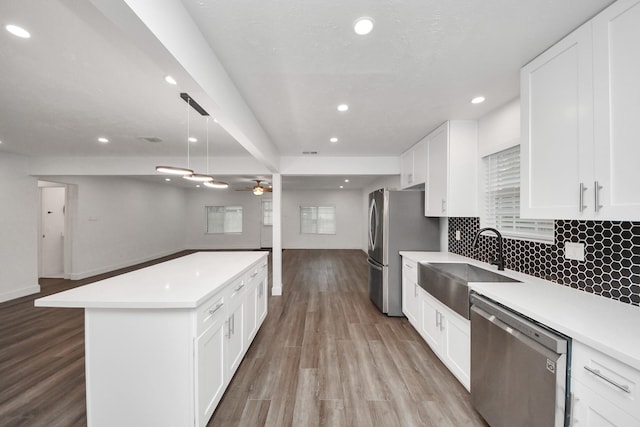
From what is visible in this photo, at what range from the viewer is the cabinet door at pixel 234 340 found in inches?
70.9

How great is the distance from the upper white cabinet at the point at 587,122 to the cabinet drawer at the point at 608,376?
25.2 inches

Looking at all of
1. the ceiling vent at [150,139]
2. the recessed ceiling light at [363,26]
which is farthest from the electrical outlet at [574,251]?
the ceiling vent at [150,139]

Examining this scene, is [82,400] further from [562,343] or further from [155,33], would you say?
[562,343]

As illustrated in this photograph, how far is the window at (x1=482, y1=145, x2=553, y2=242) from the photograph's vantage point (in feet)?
6.63

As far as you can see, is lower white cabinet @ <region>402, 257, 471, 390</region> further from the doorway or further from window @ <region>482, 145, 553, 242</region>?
the doorway

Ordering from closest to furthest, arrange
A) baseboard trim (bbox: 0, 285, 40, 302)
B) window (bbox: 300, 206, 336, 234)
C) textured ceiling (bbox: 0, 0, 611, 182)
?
textured ceiling (bbox: 0, 0, 611, 182)
baseboard trim (bbox: 0, 285, 40, 302)
window (bbox: 300, 206, 336, 234)

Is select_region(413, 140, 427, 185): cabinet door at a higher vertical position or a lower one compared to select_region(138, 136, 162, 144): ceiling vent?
lower

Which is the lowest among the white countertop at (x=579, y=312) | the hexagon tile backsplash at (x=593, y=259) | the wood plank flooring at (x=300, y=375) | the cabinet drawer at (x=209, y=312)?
the wood plank flooring at (x=300, y=375)

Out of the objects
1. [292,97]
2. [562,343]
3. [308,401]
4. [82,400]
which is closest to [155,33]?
[292,97]

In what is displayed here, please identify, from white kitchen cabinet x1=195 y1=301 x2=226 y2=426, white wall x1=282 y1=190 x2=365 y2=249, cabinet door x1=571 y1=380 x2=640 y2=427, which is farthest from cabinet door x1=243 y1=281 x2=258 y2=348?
white wall x1=282 y1=190 x2=365 y2=249

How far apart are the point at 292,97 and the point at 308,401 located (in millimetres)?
2489

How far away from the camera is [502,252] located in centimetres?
222

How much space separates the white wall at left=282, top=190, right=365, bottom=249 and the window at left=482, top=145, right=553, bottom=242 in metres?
6.35

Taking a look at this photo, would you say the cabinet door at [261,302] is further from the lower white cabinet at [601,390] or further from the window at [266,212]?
the window at [266,212]
